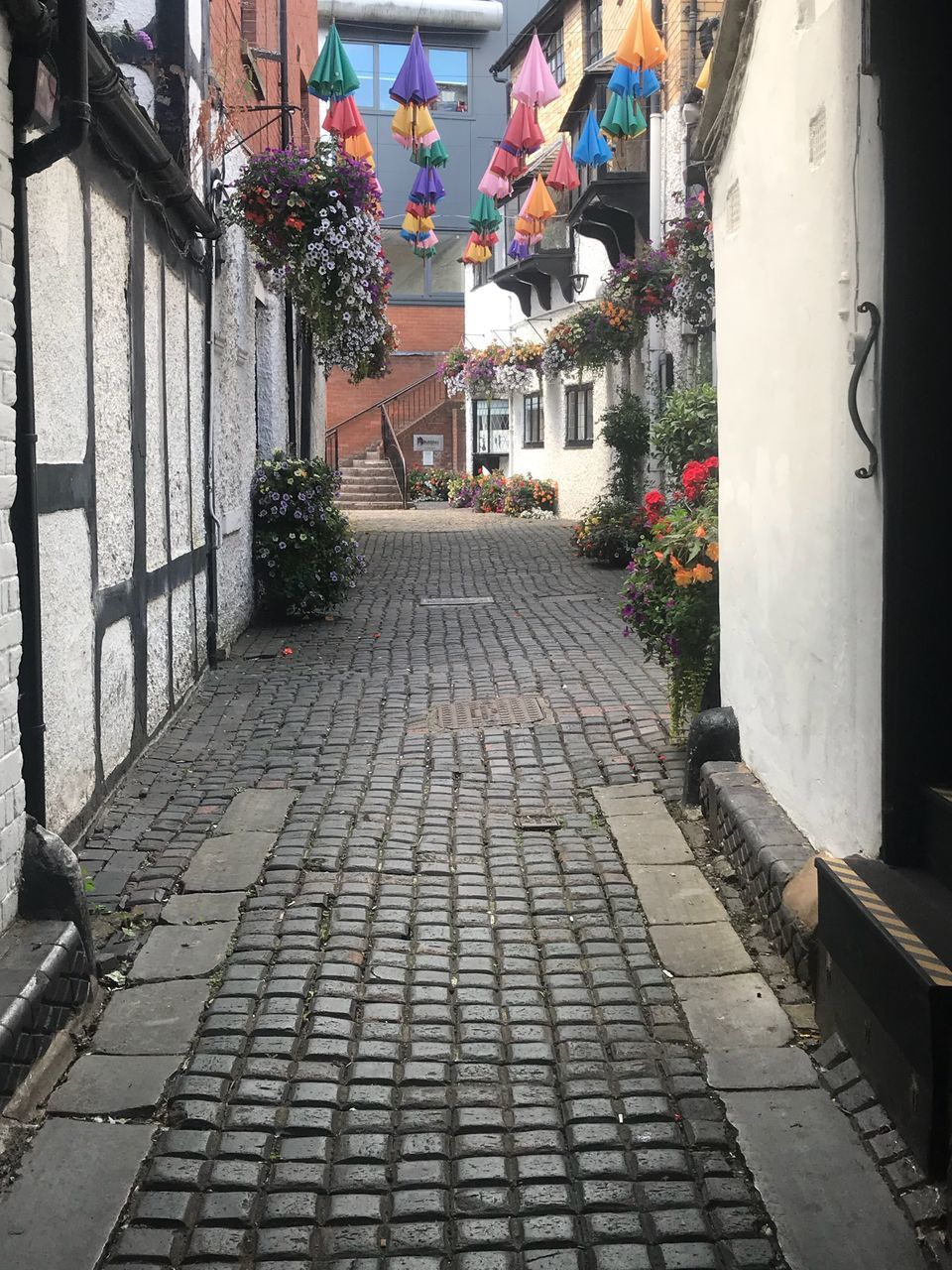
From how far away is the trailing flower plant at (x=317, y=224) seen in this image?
30.2 feet

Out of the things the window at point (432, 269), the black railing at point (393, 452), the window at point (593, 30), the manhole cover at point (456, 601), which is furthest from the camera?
the window at point (432, 269)

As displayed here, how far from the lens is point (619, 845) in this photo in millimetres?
5414

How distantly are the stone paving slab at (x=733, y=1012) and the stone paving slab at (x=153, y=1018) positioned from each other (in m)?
1.46

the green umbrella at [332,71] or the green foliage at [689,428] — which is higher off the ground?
the green umbrella at [332,71]

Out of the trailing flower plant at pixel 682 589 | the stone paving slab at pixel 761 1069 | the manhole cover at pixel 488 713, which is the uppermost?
the trailing flower plant at pixel 682 589

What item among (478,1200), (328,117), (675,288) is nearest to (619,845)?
(478,1200)

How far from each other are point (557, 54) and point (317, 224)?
15.6 meters

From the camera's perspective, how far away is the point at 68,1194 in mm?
2971

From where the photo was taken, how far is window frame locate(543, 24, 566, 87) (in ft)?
74.6

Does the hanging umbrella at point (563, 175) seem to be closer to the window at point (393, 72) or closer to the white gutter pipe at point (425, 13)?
the window at point (393, 72)

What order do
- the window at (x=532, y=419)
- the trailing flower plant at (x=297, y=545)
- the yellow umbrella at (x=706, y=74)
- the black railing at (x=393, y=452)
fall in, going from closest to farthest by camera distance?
the yellow umbrella at (x=706, y=74), the trailing flower plant at (x=297, y=545), the window at (x=532, y=419), the black railing at (x=393, y=452)

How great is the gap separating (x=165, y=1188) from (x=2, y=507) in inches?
78.2

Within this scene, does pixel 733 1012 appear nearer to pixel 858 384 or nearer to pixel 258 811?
pixel 858 384

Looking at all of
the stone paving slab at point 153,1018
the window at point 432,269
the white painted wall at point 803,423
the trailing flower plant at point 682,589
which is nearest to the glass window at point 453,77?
the window at point 432,269
